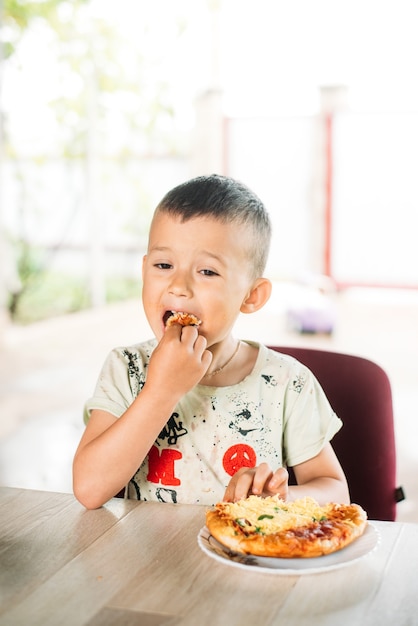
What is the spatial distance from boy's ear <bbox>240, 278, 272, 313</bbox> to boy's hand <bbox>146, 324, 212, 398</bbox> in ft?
0.75

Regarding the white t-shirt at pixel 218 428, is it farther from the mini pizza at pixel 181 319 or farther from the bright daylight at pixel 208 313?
the mini pizza at pixel 181 319

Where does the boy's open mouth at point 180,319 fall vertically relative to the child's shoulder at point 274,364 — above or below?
above

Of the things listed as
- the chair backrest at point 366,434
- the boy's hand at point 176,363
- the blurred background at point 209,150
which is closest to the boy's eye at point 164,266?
the boy's hand at point 176,363

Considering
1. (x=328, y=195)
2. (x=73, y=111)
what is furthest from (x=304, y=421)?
(x=328, y=195)

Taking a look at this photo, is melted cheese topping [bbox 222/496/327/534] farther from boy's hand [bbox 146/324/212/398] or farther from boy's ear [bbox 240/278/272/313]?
boy's ear [bbox 240/278/272/313]

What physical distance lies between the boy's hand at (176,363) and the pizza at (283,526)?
0.82ft

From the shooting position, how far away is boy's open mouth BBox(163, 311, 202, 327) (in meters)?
1.30

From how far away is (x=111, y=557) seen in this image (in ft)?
3.22

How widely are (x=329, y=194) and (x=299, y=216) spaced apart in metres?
0.37

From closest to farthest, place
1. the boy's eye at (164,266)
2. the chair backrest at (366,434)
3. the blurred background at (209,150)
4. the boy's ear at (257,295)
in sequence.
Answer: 1. the boy's eye at (164,266)
2. the boy's ear at (257,295)
3. the chair backrest at (366,434)
4. the blurred background at (209,150)

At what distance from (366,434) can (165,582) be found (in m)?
0.81

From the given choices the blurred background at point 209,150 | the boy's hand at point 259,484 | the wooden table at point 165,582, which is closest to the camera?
the wooden table at point 165,582

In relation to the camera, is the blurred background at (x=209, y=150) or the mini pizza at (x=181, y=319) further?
the blurred background at (x=209, y=150)

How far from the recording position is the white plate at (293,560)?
92 cm
